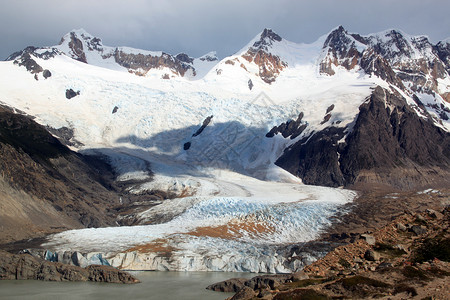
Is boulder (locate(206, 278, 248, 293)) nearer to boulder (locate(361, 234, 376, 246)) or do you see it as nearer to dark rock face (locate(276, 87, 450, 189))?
boulder (locate(361, 234, 376, 246))

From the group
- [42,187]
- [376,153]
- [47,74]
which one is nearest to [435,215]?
[42,187]

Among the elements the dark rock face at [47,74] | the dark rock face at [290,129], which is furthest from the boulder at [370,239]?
the dark rock face at [47,74]

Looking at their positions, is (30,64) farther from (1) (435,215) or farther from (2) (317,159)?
(1) (435,215)

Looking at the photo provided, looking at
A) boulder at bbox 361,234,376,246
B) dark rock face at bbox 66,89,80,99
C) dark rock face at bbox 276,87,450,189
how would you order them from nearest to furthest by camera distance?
boulder at bbox 361,234,376,246, dark rock face at bbox 276,87,450,189, dark rock face at bbox 66,89,80,99

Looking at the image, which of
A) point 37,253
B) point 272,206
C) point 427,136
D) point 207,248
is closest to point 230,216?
point 272,206

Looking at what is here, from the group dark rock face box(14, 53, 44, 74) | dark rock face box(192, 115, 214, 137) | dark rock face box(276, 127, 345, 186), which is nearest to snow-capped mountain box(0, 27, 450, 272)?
dark rock face box(276, 127, 345, 186)

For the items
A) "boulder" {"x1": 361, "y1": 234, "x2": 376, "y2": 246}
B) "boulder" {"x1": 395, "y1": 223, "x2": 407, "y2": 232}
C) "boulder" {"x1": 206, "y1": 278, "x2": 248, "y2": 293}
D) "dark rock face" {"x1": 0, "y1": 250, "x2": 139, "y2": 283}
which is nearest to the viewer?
"boulder" {"x1": 361, "y1": 234, "x2": 376, "y2": 246}
